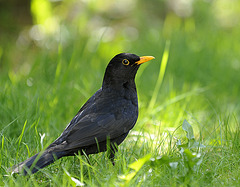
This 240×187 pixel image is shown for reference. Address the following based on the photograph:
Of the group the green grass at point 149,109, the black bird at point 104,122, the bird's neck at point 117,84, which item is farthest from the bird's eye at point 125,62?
the green grass at point 149,109

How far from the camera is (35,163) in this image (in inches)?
105

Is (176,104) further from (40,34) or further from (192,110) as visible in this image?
(40,34)

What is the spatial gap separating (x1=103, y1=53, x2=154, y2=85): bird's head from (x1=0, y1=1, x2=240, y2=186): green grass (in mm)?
567

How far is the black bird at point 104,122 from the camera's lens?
2801mm

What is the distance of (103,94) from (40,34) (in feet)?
13.5

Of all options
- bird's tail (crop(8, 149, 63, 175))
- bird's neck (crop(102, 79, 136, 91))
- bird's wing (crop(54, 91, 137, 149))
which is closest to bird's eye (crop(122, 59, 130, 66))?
bird's neck (crop(102, 79, 136, 91))

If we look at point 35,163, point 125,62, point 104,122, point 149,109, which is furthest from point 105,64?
point 35,163

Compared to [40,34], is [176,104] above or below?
below

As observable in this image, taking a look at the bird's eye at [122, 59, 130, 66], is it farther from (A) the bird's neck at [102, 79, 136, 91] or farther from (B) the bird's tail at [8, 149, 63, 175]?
(B) the bird's tail at [8, 149, 63, 175]

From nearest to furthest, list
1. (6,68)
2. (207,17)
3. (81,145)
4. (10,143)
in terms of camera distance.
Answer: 1. (81,145)
2. (10,143)
3. (6,68)
4. (207,17)

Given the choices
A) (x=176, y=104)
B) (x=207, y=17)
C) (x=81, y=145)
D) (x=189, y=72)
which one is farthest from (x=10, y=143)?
(x=207, y=17)

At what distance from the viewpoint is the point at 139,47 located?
6.84 meters

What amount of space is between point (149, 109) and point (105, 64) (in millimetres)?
1747

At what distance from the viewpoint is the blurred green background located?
159 inches
